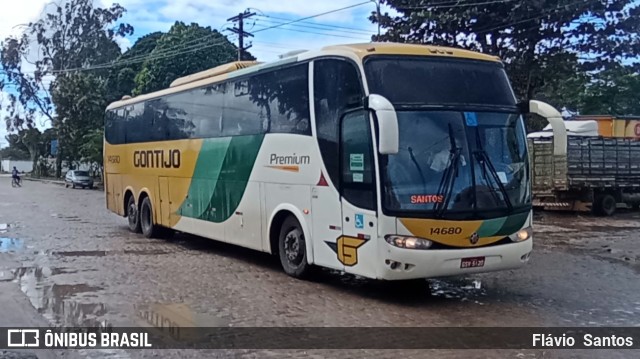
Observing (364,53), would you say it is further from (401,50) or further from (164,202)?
(164,202)

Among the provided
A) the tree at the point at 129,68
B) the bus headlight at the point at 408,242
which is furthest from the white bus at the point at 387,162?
the tree at the point at 129,68

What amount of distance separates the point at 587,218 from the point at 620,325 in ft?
51.1

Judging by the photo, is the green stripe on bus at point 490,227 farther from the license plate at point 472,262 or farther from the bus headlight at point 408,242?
the bus headlight at point 408,242

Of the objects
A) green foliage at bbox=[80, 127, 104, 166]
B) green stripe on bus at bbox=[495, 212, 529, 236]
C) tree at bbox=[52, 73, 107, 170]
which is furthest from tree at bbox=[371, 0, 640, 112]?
tree at bbox=[52, 73, 107, 170]

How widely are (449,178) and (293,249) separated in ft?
9.92

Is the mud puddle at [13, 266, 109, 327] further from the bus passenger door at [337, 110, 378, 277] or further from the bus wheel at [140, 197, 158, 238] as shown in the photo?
the bus wheel at [140, 197, 158, 238]

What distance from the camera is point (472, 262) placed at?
8438mm

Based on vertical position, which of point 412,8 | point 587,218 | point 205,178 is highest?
point 412,8

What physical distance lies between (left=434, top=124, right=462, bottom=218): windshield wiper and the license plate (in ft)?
2.15

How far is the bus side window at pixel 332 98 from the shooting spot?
8914mm

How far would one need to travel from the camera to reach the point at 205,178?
1308 centimetres

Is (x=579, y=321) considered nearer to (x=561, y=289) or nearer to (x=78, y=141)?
(x=561, y=289)

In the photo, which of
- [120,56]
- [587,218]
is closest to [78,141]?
[120,56]

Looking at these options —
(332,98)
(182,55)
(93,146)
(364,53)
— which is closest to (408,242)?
(332,98)
